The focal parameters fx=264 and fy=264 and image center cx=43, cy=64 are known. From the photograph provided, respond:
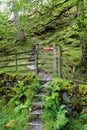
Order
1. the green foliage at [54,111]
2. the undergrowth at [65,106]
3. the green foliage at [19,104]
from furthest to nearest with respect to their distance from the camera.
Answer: the green foliage at [19,104] → the undergrowth at [65,106] → the green foliage at [54,111]

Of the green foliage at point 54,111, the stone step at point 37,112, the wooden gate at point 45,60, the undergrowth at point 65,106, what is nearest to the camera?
the green foliage at point 54,111

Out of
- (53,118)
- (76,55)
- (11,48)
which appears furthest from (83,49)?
(11,48)

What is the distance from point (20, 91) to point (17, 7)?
4178 mm

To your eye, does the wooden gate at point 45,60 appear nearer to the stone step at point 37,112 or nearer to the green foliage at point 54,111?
the green foliage at point 54,111

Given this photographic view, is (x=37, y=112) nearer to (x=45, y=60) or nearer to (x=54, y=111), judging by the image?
(x=54, y=111)

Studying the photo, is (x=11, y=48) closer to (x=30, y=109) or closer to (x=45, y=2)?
(x=45, y=2)

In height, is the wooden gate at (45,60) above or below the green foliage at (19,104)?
above

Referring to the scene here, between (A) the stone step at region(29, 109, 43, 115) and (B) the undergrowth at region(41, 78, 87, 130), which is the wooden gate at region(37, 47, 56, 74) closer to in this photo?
(B) the undergrowth at region(41, 78, 87, 130)

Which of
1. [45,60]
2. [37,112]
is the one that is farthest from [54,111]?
[45,60]

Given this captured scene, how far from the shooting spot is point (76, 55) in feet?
50.5

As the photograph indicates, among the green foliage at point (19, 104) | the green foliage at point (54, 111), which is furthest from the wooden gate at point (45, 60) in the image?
the green foliage at point (54, 111)

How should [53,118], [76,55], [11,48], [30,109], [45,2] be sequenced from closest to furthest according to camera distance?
[53,118], [30,109], [45,2], [76,55], [11,48]

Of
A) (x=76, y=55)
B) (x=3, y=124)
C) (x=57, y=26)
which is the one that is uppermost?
(x=57, y=26)

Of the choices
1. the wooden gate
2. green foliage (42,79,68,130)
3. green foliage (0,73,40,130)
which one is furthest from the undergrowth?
the wooden gate
